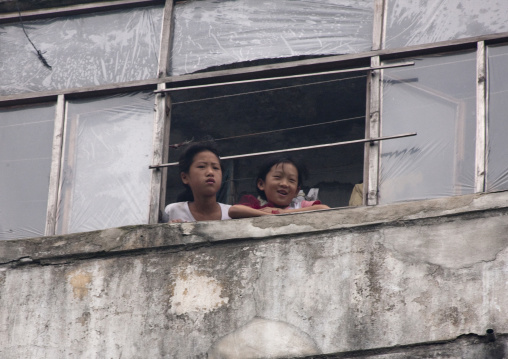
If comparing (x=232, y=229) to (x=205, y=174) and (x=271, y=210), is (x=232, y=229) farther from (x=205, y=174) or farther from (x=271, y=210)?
(x=205, y=174)

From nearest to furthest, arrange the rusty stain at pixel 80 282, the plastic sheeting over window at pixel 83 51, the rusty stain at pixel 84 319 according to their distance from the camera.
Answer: the rusty stain at pixel 84 319 < the rusty stain at pixel 80 282 < the plastic sheeting over window at pixel 83 51

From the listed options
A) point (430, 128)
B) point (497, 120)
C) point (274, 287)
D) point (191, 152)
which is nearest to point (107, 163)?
point (191, 152)

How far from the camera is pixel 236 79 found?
28.5 ft

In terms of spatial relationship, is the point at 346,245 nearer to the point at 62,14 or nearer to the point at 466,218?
the point at 466,218

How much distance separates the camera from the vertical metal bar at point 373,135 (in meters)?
7.86

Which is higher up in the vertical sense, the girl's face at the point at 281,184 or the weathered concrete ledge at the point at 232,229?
the girl's face at the point at 281,184

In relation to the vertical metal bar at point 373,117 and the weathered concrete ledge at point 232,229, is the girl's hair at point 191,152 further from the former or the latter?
the vertical metal bar at point 373,117

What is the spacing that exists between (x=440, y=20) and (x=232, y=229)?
2.17m

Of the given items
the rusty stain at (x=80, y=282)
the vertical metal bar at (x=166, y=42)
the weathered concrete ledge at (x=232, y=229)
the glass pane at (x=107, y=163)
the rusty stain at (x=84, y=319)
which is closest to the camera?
the weathered concrete ledge at (x=232, y=229)

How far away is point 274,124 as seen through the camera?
414 inches

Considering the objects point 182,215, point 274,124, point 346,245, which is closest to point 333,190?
point 274,124

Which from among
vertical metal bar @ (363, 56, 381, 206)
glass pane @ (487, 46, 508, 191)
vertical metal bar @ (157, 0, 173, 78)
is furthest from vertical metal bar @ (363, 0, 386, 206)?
vertical metal bar @ (157, 0, 173, 78)

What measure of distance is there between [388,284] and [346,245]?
1.28 feet

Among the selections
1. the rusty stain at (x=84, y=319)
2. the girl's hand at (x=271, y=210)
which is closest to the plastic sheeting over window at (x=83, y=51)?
the girl's hand at (x=271, y=210)
